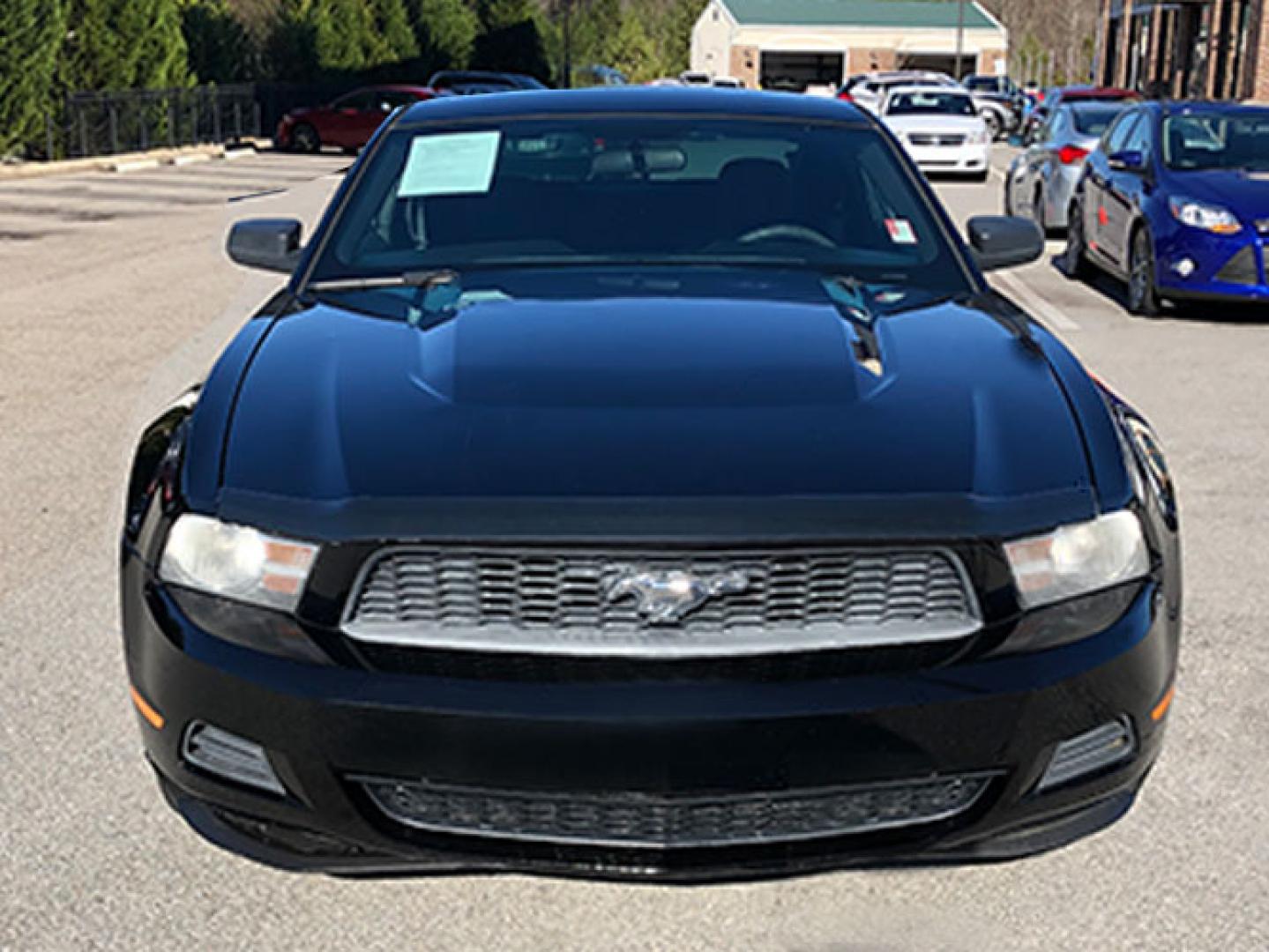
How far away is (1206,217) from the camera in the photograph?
10.6 m

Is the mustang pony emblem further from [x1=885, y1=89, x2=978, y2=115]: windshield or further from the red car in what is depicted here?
the red car

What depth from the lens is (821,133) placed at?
15.5 feet

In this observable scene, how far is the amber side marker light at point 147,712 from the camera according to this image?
2879 mm

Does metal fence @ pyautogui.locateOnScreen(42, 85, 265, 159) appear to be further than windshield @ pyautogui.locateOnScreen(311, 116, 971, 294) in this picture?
Yes

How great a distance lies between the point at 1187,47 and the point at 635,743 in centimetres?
5604

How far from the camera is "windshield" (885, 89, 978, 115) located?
2730 cm

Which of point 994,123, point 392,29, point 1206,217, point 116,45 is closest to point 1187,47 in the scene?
point 994,123

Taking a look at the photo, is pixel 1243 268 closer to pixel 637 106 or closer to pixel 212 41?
pixel 637 106

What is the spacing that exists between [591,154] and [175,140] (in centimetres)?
2800

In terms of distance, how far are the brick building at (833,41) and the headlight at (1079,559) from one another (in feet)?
329

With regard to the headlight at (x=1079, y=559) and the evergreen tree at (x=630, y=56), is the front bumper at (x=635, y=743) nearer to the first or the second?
the headlight at (x=1079, y=559)

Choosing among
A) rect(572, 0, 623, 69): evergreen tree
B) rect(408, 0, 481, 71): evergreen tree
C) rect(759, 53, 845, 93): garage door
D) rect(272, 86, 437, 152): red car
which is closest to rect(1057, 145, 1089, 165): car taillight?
rect(272, 86, 437, 152): red car

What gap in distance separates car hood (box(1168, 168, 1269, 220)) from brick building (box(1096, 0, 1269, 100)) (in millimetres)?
35241

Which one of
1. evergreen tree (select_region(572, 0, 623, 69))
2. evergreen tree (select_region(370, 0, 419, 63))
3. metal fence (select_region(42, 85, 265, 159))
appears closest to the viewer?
metal fence (select_region(42, 85, 265, 159))
